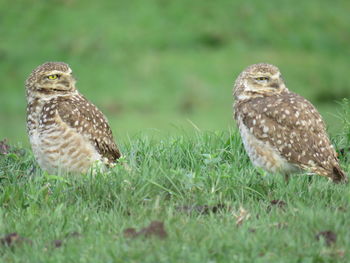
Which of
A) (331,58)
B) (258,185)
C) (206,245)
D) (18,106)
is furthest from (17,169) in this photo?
(331,58)

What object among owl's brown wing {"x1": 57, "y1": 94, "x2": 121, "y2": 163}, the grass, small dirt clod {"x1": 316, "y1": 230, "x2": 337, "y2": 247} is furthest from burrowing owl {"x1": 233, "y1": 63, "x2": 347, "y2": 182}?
small dirt clod {"x1": 316, "y1": 230, "x2": 337, "y2": 247}

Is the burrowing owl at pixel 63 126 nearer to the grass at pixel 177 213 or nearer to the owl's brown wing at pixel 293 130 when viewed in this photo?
the grass at pixel 177 213

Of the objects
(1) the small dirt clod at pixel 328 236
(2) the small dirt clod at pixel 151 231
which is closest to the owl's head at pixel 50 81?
(2) the small dirt clod at pixel 151 231

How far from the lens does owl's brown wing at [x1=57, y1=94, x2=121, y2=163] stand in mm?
7223

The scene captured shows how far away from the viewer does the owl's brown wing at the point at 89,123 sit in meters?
7.22

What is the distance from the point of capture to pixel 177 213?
19.6 ft

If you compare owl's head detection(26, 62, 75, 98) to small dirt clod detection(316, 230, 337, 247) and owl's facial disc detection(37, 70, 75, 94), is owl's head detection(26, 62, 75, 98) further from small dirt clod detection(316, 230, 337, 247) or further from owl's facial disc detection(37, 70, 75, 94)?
small dirt clod detection(316, 230, 337, 247)

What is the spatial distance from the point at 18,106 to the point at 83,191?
905 cm

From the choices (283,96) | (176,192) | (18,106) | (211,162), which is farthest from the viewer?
(18,106)

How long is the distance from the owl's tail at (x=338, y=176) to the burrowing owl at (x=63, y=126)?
188cm

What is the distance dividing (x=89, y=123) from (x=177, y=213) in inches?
65.2

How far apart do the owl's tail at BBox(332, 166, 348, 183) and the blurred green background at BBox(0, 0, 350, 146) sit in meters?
7.20

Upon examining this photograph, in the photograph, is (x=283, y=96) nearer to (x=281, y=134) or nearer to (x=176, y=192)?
(x=281, y=134)

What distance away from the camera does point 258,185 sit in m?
6.52
